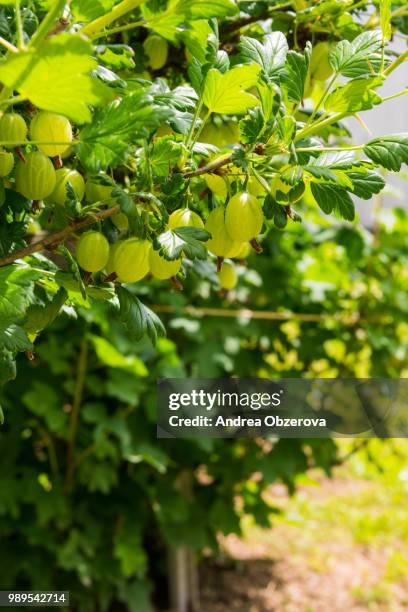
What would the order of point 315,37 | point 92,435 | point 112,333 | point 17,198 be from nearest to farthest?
point 17,198 → point 315,37 → point 112,333 → point 92,435

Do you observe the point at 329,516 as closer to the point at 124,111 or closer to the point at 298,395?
the point at 298,395

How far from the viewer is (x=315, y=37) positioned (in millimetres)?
765

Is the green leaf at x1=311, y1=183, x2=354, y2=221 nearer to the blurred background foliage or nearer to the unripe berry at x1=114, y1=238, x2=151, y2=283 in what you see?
the unripe berry at x1=114, y1=238, x2=151, y2=283

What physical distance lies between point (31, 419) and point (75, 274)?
4.00 feet

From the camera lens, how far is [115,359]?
4.64ft

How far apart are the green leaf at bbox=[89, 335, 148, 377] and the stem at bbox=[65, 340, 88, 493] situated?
0.39 ft

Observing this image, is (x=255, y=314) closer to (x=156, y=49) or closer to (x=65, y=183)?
(x=156, y=49)

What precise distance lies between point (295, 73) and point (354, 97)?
5 cm

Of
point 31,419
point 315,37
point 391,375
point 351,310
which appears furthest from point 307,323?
point 315,37

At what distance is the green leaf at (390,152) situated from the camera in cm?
51

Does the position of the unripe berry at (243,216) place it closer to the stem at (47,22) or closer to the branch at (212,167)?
the branch at (212,167)

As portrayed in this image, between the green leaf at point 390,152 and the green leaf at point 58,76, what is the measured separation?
0.21m

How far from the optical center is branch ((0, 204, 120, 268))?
1.65 ft

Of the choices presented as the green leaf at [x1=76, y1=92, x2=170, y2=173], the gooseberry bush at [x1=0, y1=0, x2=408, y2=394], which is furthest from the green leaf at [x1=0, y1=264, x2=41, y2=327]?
the green leaf at [x1=76, y1=92, x2=170, y2=173]
